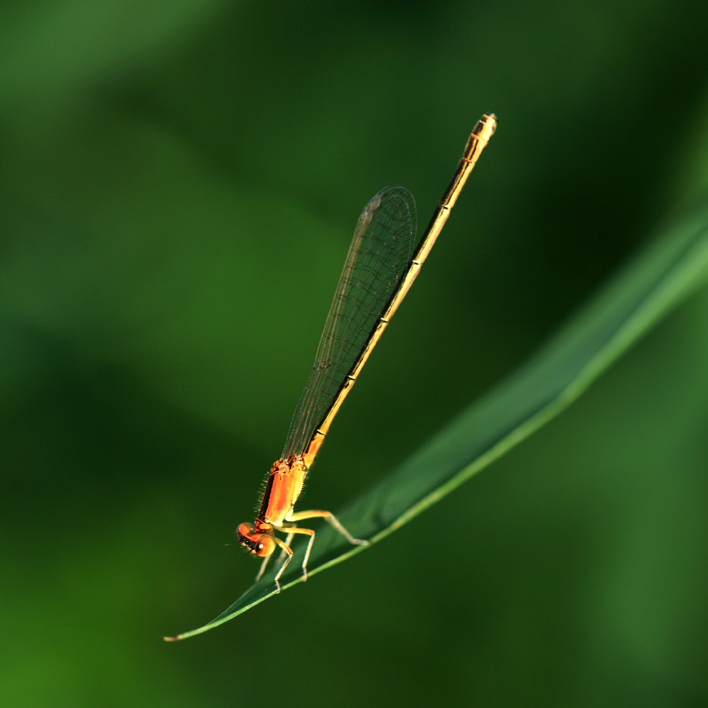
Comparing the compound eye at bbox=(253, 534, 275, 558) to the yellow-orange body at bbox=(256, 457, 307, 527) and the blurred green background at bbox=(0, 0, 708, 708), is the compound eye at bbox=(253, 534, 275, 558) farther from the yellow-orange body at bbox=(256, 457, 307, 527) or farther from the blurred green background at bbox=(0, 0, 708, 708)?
the blurred green background at bbox=(0, 0, 708, 708)

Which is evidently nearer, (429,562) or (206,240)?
(429,562)

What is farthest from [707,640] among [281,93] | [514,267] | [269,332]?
[281,93]

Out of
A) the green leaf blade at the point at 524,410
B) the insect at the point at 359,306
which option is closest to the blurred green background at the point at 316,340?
the insect at the point at 359,306

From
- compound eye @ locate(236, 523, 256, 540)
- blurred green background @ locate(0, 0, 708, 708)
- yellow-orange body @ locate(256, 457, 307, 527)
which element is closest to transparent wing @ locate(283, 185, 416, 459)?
yellow-orange body @ locate(256, 457, 307, 527)

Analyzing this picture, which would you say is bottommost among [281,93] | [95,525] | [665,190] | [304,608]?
[304,608]

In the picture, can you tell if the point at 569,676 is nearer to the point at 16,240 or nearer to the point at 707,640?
the point at 707,640

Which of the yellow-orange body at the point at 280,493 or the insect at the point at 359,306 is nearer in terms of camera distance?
the yellow-orange body at the point at 280,493

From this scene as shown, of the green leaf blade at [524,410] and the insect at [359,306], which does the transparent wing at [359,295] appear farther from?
the green leaf blade at [524,410]
